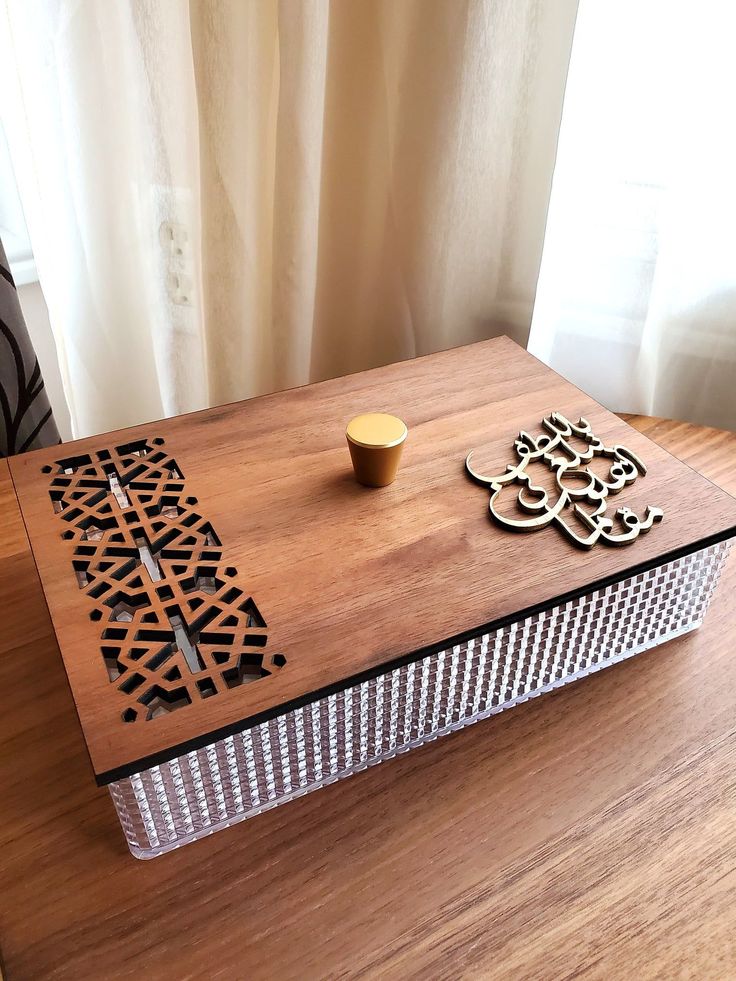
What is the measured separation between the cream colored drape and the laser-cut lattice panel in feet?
1.12

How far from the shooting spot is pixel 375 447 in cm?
68

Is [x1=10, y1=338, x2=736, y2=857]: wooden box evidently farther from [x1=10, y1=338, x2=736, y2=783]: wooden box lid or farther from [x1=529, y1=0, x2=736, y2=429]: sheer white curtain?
[x1=529, y1=0, x2=736, y2=429]: sheer white curtain

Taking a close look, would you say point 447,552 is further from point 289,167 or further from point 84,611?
point 289,167

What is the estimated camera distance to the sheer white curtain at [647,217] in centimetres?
91

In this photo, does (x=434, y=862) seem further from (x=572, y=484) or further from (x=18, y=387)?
(x=18, y=387)

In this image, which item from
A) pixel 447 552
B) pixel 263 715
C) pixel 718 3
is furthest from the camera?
pixel 718 3

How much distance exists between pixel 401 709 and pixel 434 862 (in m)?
0.11

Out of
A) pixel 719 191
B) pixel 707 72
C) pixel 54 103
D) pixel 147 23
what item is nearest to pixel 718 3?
pixel 707 72

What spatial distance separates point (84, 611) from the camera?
1.99 ft

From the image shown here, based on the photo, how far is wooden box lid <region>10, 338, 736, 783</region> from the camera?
1.82 feet

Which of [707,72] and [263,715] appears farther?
[707,72]

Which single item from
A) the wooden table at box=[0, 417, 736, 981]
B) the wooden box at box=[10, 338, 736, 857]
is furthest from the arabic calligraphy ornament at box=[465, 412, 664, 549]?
the wooden table at box=[0, 417, 736, 981]

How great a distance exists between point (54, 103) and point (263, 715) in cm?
72

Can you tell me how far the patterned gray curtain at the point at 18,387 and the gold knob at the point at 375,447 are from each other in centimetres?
41
